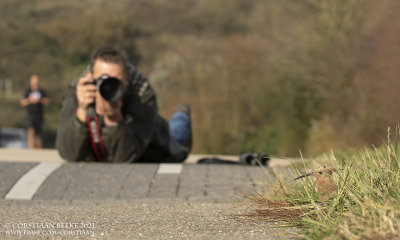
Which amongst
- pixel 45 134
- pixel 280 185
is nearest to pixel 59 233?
pixel 280 185

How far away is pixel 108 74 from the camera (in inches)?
268

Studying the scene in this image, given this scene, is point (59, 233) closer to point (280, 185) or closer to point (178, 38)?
point (280, 185)

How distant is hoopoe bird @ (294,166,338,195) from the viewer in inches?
154

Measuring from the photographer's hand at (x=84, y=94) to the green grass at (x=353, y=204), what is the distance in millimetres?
Result: 2880

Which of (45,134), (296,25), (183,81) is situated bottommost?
(45,134)

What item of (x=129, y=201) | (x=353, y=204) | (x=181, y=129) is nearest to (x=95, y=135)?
(x=129, y=201)

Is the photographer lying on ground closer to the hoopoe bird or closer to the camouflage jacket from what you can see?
the camouflage jacket

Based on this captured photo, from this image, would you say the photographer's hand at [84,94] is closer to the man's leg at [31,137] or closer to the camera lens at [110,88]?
the camera lens at [110,88]

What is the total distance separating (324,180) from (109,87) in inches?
120

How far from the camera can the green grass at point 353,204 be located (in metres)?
3.06

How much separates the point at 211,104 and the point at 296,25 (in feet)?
21.4

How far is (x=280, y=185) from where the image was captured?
4.16 meters

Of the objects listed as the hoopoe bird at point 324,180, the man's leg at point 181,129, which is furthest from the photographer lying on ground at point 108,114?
the hoopoe bird at point 324,180

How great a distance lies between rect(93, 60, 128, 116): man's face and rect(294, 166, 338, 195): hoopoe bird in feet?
9.74
